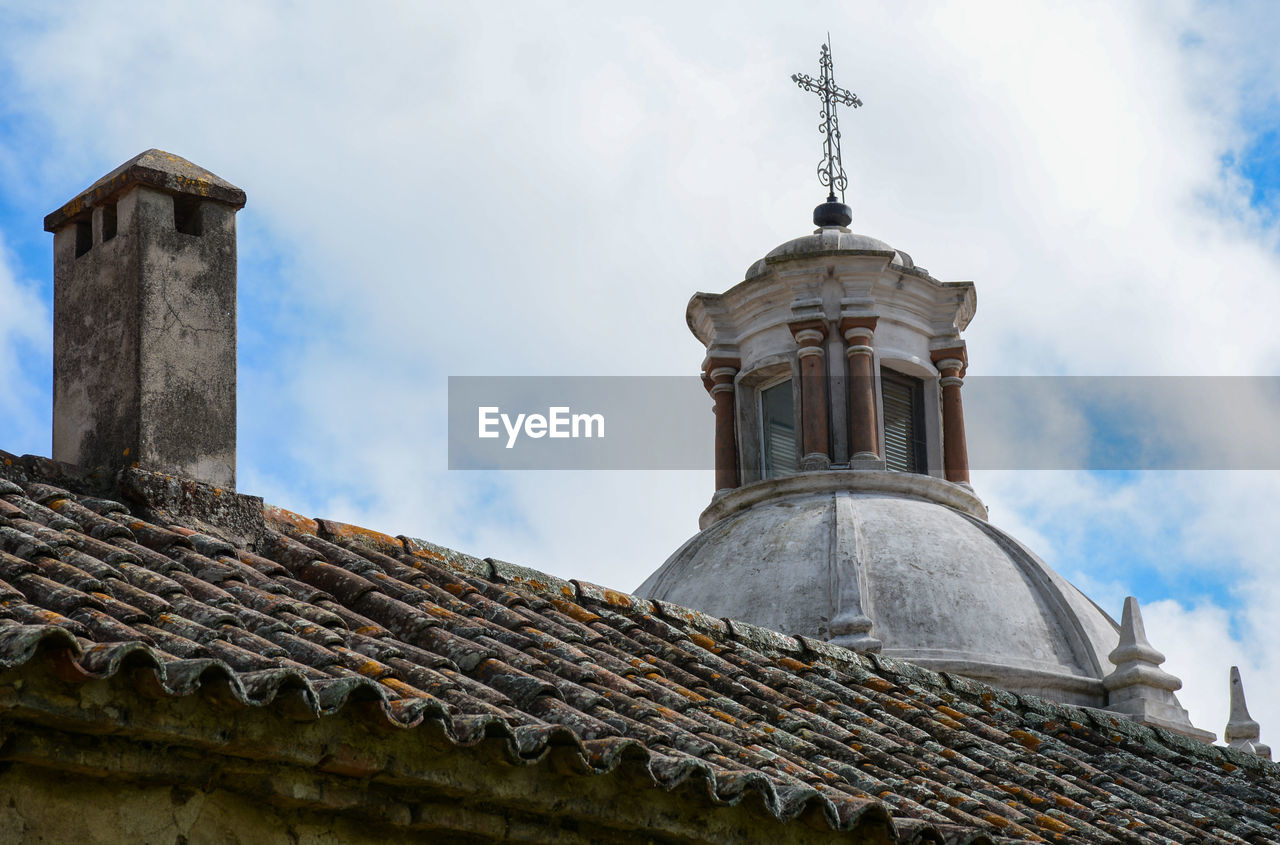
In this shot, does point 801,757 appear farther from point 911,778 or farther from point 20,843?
point 20,843

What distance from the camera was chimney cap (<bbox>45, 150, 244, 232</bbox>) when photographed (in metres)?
7.73

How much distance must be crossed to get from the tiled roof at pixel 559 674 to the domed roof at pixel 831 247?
45.0 ft

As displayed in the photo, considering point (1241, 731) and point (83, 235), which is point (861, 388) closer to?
point (1241, 731)

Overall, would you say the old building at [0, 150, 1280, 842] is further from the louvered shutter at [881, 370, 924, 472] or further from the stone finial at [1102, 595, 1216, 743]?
the louvered shutter at [881, 370, 924, 472]

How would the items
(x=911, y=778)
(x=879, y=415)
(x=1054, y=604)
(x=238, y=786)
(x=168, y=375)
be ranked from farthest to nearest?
1. (x=879, y=415)
2. (x=1054, y=604)
3. (x=911, y=778)
4. (x=168, y=375)
5. (x=238, y=786)

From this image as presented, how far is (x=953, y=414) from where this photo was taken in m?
24.5

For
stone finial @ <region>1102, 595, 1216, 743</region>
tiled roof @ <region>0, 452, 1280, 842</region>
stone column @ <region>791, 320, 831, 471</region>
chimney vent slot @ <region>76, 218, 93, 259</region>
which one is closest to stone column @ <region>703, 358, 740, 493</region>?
stone column @ <region>791, 320, 831, 471</region>

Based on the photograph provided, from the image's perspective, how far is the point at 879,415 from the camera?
2391 cm

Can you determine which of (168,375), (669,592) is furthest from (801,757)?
(669,592)

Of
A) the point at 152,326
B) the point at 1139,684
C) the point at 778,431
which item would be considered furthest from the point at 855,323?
the point at 152,326

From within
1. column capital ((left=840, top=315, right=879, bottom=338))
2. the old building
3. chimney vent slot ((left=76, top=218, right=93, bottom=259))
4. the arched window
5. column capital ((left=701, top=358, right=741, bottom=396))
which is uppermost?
column capital ((left=840, top=315, right=879, bottom=338))

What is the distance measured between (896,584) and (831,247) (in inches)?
213

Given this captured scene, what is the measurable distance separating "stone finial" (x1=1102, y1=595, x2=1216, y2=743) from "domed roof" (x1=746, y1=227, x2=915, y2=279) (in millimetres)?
6081

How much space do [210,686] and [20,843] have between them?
599 millimetres
